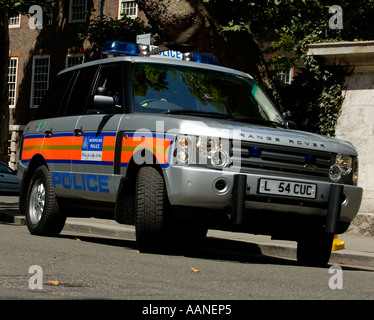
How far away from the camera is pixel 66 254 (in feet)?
25.6

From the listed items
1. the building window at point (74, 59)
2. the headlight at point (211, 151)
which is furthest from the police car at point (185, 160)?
the building window at point (74, 59)

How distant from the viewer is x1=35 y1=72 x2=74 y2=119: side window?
34.4ft

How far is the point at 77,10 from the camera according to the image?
3903 cm

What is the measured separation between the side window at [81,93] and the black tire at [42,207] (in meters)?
0.83

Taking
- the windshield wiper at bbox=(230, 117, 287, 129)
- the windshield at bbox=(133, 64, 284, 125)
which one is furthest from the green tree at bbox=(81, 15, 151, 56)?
the windshield wiper at bbox=(230, 117, 287, 129)

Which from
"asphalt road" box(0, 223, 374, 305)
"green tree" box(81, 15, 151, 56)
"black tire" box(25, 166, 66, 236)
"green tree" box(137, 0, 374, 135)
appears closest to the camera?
"asphalt road" box(0, 223, 374, 305)

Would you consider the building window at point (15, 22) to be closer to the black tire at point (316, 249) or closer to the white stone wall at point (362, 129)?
the white stone wall at point (362, 129)

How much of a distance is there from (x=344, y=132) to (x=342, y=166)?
7.43 metres

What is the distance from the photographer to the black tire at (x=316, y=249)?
891 cm

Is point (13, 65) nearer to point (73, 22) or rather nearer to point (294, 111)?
point (73, 22)

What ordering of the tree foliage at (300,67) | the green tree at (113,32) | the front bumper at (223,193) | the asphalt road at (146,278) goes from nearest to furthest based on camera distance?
the asphalt road at (146,278), the front bumper at (223,193), the tree foliage at (300,67), the green tree at (113,32)

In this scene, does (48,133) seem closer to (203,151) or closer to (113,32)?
(203,151)

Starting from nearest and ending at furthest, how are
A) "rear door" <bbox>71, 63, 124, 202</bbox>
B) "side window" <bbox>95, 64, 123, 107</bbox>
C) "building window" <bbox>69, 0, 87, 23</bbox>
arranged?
1. "rear door" <bbox>71, 63, 124, 202</bbox>
2. "side window" <bbox>95, 64, 123, 107</bbox>
3. "building window" <bbox>69, 0, 87, 23</bbox>

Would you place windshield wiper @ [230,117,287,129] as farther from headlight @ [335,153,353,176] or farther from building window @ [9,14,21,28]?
building window @ [9,14,21,28]
